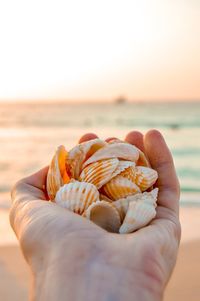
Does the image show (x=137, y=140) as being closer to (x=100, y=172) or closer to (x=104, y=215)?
(x=100, y=172)

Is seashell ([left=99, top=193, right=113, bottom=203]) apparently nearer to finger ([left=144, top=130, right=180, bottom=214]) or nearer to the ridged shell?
the ridged shell

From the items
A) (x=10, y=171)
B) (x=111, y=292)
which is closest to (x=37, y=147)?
(x=10, y=171)

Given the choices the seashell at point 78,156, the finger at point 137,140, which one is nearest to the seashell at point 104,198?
the seashell at point 78,156

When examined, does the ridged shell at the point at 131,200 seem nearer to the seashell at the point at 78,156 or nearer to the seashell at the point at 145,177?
the seashell at the point at 145,177

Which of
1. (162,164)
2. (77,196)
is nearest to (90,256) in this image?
(77,196)

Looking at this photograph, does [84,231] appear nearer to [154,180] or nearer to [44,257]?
[44,257]

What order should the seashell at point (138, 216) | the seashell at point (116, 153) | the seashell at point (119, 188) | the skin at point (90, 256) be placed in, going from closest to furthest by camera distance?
the skin at point (90, 256)
the seashell at point (138, 216)
the seashell at point (119, 188)
the seashell at point (116, 153)
